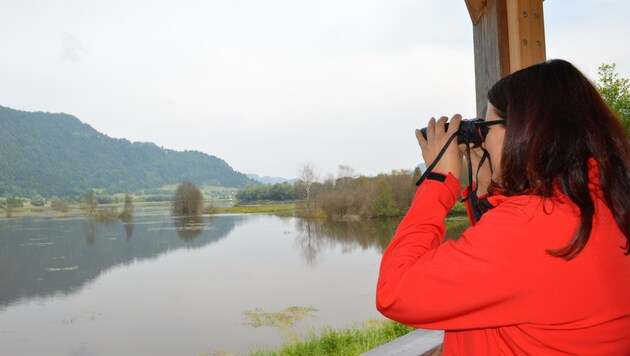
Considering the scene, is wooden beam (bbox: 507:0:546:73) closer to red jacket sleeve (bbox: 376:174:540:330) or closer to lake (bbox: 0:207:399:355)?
red jacket sleeve (bbox: 376:174:540:330)

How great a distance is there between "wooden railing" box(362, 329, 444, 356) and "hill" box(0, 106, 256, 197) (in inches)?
1971

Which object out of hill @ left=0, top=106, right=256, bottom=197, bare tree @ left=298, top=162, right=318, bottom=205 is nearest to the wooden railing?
bare tree @ left=298, top=162, right=318, bottom=205

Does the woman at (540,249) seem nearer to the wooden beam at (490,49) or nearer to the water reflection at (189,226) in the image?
the wooden beam at (490,49)

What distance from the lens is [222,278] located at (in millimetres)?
20156

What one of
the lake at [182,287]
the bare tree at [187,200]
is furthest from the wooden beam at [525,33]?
the bare tree at [187,200]

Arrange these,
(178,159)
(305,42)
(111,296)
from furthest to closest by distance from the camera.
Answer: (178,159), (305,42), (111,296)

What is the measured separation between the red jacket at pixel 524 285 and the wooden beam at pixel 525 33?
644 mm

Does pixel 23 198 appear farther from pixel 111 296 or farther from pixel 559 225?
pixel 559 225

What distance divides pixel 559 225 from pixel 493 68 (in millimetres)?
707

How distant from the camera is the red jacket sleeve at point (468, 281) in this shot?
0.39 m

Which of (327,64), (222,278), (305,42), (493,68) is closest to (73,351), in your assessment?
(222,278)

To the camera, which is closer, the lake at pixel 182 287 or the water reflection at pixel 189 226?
the lake at pixel 182 287

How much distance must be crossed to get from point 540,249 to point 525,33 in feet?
2.49

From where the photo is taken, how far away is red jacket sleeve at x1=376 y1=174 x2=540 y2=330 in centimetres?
39
